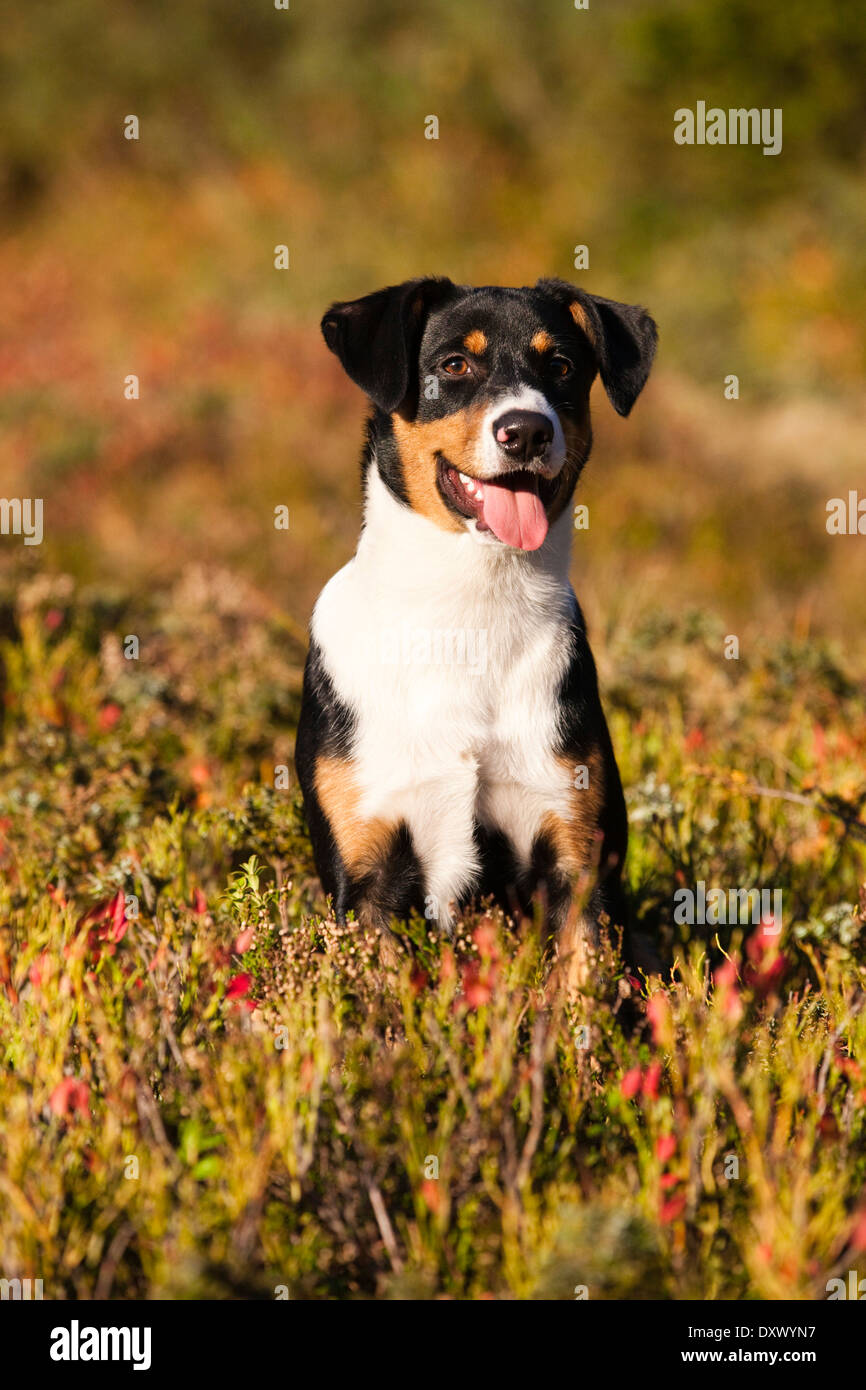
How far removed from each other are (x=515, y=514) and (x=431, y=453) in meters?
0.28

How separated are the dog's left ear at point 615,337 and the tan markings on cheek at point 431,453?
0.56 m

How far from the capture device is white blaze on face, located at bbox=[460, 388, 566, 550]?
123 inches

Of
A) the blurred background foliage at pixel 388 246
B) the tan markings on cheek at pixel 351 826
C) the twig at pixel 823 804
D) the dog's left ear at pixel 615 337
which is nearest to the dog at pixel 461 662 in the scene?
the tan markings on cheek at pixel 351 826

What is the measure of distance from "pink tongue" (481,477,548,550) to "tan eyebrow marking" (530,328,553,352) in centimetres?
41

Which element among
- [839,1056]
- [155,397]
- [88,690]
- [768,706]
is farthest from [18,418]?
[839,1056]

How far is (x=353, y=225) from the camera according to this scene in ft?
67.7

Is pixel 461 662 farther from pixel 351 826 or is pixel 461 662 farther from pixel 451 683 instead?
pixel 351 826

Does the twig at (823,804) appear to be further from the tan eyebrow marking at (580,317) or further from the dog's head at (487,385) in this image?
the tan eyebrow marking at (580,317)

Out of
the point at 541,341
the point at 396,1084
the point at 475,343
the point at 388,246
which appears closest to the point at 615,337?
the point at 541,341

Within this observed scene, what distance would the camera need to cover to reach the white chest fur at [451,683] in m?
3.21

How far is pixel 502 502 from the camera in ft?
10.6

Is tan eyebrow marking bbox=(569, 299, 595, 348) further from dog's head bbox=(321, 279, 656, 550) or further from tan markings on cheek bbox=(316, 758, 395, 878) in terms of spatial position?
tan markings on cheek bbox=(316, 758, 395, 878)

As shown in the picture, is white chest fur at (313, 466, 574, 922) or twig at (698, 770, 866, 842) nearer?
white chest fur at (313, 466, 574, 922)

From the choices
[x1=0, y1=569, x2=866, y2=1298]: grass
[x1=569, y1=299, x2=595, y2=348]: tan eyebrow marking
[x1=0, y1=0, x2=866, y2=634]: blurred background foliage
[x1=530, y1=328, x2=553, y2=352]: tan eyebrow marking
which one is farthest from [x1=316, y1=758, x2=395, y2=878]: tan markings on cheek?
[x1=0, y1=0, x2=866, y2=634]: blurred background foliage
